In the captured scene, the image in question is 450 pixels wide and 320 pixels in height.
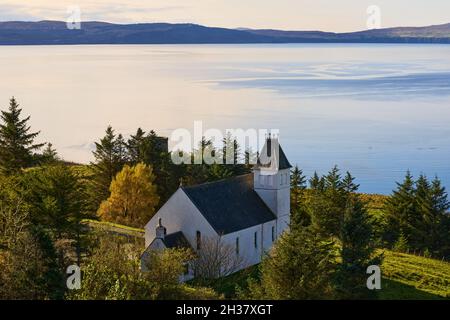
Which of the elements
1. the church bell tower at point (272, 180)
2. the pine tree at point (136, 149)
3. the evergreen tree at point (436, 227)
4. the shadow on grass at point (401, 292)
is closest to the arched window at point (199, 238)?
the church bell tower at point (272, 180)

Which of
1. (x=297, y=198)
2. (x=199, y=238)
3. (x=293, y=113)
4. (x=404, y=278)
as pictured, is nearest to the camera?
(x=199, y=238)

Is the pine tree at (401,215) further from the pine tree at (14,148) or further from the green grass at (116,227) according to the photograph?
the pine tree at (14,148)

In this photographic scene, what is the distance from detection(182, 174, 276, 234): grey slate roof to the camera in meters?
41.6

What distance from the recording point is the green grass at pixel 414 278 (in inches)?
1533

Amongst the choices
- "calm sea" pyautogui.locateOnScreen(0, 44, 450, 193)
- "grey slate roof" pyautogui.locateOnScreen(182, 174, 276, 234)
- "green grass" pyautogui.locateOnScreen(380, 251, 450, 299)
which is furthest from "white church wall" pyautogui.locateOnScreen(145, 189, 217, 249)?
"calm sea" pyautogui.locateOnScreen(0, 44, 450, 193)

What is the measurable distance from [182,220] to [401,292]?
1300cm

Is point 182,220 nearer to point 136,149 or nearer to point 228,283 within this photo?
point 228,283

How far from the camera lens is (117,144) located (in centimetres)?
6281

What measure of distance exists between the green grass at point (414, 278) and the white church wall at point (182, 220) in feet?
34.3

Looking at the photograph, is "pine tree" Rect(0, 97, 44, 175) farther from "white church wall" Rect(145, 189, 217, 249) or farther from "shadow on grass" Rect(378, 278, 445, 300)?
"shadow on grass" Rect(378, 278, 445, 300)

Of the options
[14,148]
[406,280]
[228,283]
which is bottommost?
[406,280]

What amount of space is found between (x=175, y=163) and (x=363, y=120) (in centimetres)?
5534

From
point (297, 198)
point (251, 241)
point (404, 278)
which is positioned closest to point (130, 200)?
point (297, 198)

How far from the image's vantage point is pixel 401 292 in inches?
1531
